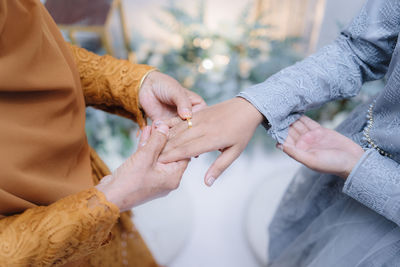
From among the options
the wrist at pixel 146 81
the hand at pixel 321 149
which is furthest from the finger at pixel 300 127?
the wrist at pixel 146 81

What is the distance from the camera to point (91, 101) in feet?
2.67

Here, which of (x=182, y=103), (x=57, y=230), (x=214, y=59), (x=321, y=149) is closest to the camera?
(x=57, y=230)

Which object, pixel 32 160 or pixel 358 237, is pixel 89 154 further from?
pixel 358 237

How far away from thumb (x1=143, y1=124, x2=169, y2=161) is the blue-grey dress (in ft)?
0.66

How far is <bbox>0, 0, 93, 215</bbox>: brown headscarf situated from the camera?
0.49 m

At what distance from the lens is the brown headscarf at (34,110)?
1.61ft

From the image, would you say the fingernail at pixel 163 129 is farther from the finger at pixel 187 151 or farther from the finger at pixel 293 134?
the finger at pixel 293 134

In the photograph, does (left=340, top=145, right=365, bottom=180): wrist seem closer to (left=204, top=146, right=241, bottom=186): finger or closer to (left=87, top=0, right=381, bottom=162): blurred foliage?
(left=204, top=146, right=241, bottom=186): finger

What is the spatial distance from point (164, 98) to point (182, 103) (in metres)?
0.07

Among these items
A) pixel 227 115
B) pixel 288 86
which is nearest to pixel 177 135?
pixel 227 115

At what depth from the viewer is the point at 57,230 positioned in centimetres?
49

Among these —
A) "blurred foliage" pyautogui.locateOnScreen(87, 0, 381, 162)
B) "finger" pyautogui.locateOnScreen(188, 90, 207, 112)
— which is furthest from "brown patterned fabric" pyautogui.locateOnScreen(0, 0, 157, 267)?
"blurred foliage" pyautogui.locateOnScreen(87, 0, 381, 162)

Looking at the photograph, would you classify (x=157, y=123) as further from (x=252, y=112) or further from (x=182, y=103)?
(x=252, y=112)


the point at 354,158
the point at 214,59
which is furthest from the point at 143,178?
the point at 214,59
